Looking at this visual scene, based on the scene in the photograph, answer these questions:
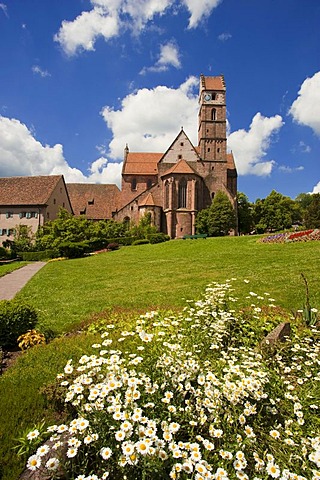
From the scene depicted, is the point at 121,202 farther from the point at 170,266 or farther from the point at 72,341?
the point at 72,341

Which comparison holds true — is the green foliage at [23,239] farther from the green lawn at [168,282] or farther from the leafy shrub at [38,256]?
the green lawn at [168,282]

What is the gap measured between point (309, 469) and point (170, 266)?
14.7 meters

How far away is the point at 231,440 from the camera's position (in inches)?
94.6

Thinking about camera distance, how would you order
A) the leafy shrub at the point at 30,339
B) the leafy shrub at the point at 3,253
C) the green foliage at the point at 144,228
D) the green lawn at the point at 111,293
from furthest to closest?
the green foliage at the point at 144,228
the leafy shrub at the point at 3,253
the leafy shrub at the point at 30,339
the green lawn at the point at 111,293

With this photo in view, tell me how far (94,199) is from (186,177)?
19.6 m

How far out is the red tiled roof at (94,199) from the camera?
51.9 meters

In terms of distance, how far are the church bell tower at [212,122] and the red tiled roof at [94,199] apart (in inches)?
721

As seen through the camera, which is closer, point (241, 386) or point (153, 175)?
point (241, 386)

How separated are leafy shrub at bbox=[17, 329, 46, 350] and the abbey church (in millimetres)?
36124

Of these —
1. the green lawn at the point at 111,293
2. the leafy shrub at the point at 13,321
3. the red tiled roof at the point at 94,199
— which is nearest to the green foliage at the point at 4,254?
the green lawn at the point at 111,293

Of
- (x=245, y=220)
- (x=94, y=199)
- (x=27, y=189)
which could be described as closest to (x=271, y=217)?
(x=245, y=220)

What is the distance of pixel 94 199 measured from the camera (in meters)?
53.9

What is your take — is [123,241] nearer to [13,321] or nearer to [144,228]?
[144,228]

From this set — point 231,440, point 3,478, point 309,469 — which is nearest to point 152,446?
point 231,440
